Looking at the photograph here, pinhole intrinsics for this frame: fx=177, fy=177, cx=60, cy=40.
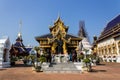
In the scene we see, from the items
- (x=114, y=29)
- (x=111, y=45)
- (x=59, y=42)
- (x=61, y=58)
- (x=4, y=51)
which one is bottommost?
(x=61, y=58)

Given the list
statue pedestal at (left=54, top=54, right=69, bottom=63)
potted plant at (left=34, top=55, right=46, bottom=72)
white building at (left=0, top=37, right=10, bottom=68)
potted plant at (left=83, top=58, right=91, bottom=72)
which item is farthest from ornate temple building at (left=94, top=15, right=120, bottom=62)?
white building at (left=0, top=37, right=10, bottom=68)

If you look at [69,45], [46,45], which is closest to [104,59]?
[69,45]

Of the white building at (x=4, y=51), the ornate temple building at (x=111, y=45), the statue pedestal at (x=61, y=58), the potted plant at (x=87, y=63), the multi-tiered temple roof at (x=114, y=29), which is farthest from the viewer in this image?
the multi-tiered temple roof at (x=114, y=29)

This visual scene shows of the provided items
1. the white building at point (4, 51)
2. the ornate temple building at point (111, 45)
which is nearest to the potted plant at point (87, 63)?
the white building at point (4, 51)

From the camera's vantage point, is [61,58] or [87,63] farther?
[61,58]

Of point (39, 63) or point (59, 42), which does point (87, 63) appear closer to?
point (39, 63)

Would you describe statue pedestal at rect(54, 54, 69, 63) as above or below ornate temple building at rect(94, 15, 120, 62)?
below

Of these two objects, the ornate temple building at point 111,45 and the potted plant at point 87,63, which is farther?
the ornate temple building at point 111,45

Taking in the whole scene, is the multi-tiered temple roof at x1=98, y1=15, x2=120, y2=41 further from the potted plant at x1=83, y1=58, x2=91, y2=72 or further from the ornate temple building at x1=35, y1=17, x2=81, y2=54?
the potted plant at x1=83, y1=58, x2=91, y2=72

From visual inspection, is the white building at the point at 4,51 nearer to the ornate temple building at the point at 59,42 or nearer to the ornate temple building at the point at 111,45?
the ornate temple building at the point at 59,42

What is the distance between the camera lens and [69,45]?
28.9 meters

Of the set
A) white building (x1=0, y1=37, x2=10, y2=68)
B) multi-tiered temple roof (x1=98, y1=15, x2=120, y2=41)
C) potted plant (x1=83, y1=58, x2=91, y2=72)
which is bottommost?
potted plant (x1=83, y1=58, x2=91, y2=72)

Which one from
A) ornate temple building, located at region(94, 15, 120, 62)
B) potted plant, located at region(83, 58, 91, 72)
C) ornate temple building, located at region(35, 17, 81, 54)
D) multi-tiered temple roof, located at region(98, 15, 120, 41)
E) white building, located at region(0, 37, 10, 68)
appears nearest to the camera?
potted plant, located at region(83, 58, 91, 72)

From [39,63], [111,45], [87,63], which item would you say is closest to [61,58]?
[39,63]
